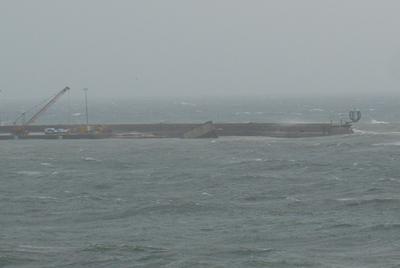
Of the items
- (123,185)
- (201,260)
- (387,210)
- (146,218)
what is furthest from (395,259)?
(123,185)

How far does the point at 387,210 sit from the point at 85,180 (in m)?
24.2

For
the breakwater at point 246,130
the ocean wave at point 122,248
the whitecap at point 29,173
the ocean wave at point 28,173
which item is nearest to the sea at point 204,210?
the ocean wave at point 122,248

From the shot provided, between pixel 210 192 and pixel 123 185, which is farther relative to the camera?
pixel 123 185

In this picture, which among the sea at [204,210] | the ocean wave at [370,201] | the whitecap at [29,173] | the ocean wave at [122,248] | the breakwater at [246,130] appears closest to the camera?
the sea at [204,210]

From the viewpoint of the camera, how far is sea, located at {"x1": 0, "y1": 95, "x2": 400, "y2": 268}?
1032 inches

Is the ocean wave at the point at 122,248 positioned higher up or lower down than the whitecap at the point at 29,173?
lower down

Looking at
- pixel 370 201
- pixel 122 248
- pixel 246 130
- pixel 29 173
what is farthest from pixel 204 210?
pixel 246 130

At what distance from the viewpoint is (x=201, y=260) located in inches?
993

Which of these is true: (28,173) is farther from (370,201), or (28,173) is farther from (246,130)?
(246,130)

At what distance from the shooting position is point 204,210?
35406mm

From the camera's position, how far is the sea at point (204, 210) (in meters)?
26.2

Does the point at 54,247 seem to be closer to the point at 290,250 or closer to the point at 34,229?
the point at 34,229

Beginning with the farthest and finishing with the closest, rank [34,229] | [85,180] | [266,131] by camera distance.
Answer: [266,131] → [85,180] → [34,229]

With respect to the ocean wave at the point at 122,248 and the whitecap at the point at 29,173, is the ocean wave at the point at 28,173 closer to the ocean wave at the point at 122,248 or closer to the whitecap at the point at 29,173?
the whitecap at the point at 29,173
